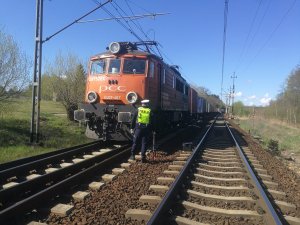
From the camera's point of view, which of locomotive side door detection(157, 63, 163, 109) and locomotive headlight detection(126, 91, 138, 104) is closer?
locomotive headlight detection(126, 91, 138, 104)

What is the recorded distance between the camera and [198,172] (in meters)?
9.29

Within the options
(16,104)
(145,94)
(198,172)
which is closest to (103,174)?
(198,172)

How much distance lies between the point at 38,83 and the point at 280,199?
394 inches

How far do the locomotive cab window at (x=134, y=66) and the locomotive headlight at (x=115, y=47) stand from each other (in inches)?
18.8

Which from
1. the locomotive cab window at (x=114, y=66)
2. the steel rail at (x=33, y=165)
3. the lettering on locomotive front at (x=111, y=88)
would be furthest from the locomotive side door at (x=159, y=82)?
the steel rail at (x=33, y=165)

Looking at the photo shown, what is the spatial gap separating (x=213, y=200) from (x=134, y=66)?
746 centimetres

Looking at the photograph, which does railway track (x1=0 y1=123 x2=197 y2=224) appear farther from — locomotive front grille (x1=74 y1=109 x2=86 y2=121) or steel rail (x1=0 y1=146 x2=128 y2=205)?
locomotive front grille (x1=74 y1=109 x2=86 y2=121)

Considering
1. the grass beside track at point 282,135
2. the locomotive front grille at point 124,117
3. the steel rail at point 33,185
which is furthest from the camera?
the grass beside track at point 282,135

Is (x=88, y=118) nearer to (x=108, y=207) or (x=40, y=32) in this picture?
(x=40, y=32)

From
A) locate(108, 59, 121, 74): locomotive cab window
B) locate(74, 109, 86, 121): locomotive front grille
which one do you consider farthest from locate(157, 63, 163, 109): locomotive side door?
locate(74, 109, 86, 121): locomotive front grille

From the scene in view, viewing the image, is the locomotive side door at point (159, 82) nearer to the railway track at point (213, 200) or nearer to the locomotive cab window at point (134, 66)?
the locomotive cab window at point (134, 66)

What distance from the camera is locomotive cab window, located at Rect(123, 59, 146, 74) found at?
13.1 m

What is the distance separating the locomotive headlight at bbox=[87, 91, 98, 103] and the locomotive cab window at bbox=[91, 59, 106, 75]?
0.86m

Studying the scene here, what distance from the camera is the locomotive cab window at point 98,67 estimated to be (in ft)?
44.7
